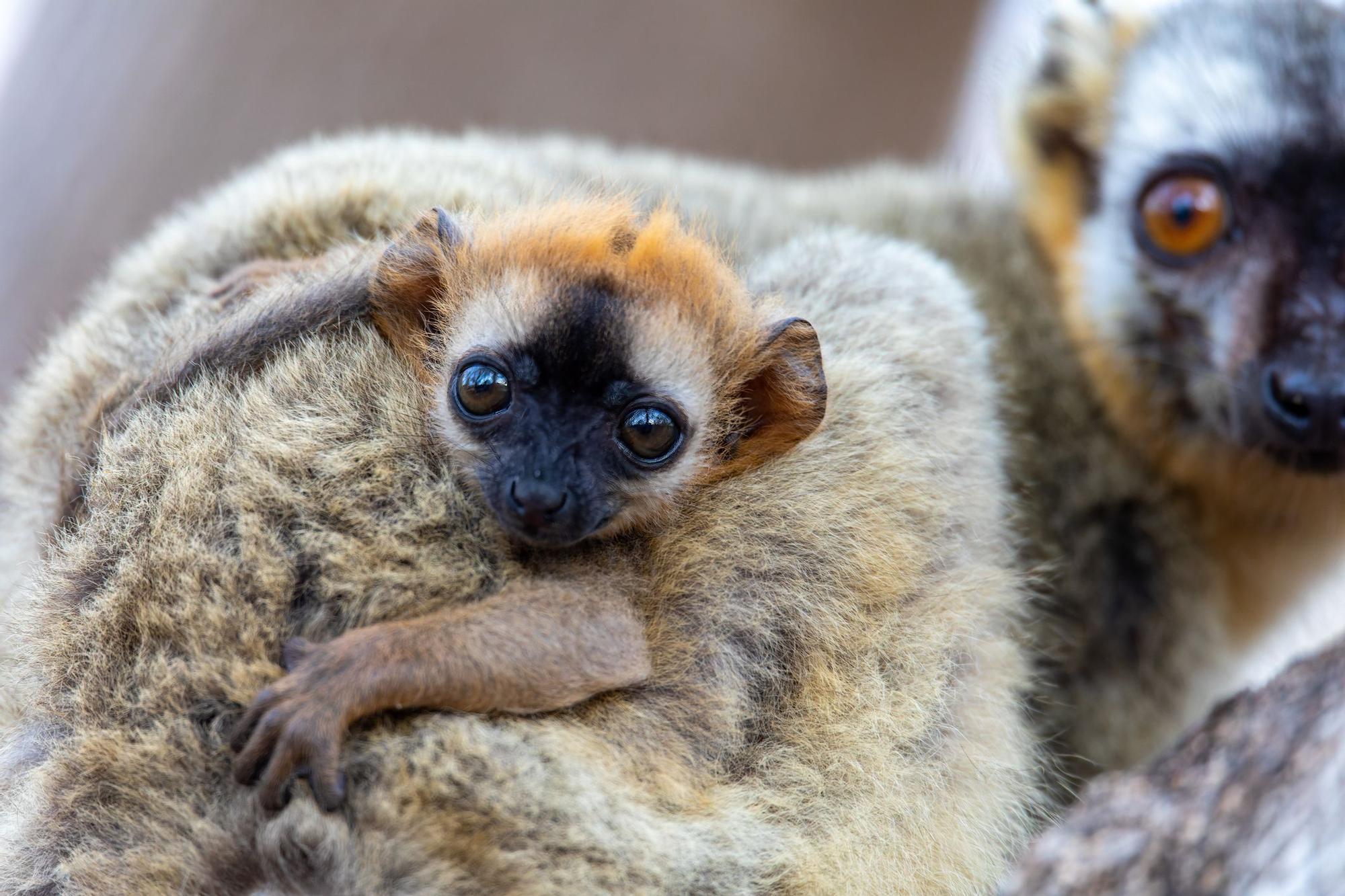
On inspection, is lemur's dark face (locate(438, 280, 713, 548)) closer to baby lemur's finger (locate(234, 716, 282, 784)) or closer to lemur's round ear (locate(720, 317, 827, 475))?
lemur's round ear (locate(720, 317, 827, 475))

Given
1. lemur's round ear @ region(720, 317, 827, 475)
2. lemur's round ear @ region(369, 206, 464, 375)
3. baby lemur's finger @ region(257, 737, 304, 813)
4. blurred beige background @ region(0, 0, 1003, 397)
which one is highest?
blurred beige background @ region(0, 0, 1003, 397)

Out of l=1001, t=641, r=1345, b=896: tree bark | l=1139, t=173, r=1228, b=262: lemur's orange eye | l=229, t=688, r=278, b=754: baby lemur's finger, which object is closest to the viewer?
l=1001, t=641, r=1345, b=896: tree bark

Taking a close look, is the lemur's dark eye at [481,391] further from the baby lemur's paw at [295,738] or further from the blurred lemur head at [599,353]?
the baby lemur's paw at [295,738]

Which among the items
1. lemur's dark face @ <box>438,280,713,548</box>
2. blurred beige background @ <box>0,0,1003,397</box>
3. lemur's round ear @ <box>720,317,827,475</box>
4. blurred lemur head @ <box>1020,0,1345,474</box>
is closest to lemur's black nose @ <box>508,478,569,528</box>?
lemur's dark face @ <box>438,280,713,548</box>

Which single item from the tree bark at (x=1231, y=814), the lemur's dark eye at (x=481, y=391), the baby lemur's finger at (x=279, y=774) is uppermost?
the lemur's dark eye at (x=481, y=391)

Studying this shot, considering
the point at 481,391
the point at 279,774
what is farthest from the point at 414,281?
the point at 279,774

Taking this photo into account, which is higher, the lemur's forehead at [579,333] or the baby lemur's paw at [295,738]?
the lemur's forehead at [579,333]

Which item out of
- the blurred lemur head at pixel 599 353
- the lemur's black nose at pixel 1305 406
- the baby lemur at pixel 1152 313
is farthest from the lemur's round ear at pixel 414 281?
the lemur's black nose at pixel 1305 406
